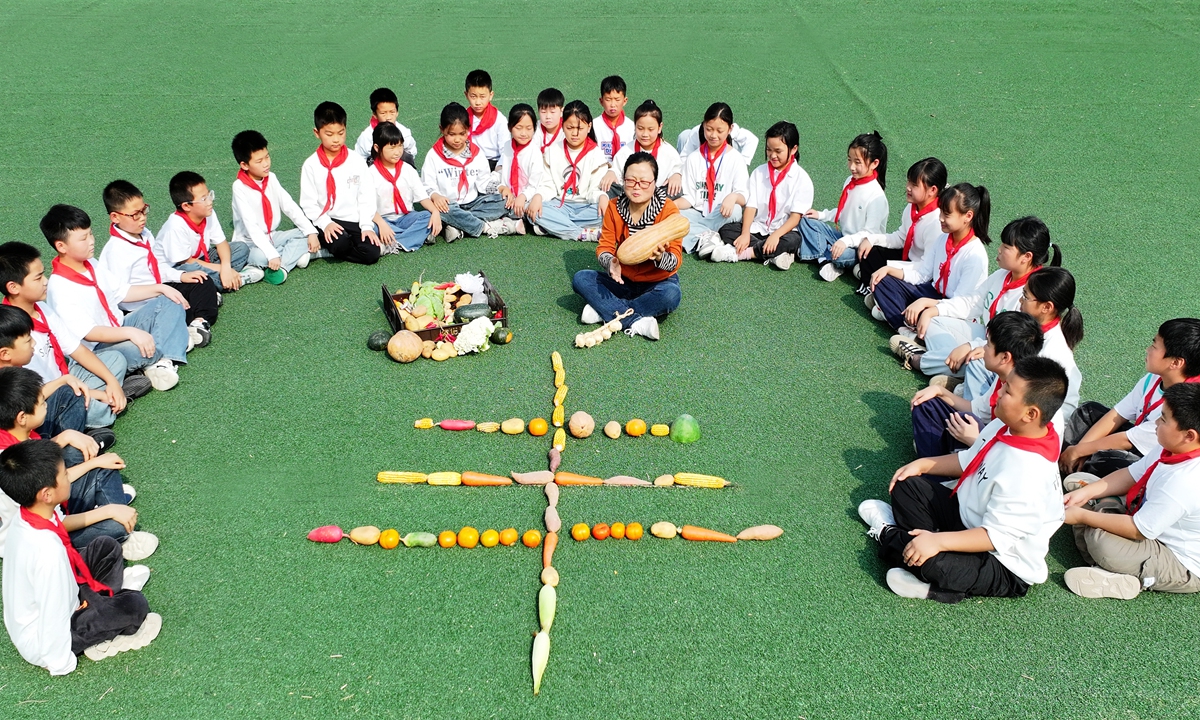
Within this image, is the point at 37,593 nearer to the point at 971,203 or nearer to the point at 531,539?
the point at 531,539

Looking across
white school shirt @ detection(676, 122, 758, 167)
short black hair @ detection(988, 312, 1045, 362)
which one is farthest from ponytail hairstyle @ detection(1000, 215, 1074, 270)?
white school shirt @ detection(676, 122, 758, 167)

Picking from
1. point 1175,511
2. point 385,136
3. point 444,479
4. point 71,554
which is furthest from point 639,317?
point 71,554

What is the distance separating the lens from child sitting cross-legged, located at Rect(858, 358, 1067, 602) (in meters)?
4.43

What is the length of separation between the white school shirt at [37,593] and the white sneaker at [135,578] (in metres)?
0.55

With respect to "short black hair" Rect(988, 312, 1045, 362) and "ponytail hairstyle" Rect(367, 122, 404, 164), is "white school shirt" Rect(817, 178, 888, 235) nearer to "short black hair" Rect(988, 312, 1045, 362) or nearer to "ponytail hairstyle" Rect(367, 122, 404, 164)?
"short black hair" Rect(988, 312, 1045, 362)

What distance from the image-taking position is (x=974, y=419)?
5.52 meters

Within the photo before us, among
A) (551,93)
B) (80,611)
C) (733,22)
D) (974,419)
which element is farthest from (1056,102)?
(80,611)

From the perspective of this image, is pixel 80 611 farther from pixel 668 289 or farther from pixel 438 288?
pixel 668 289

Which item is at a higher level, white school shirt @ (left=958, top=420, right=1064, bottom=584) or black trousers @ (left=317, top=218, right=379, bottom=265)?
black trousers @ (left=317, top=218, right=379, bottom=265)

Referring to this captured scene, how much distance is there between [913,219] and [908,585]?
429cm

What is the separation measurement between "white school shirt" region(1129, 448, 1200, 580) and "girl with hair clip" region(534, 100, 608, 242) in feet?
19.8

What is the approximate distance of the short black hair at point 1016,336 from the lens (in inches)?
203

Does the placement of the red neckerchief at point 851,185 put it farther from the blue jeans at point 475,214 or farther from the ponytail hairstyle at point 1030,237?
the blue jeans at point 475,214

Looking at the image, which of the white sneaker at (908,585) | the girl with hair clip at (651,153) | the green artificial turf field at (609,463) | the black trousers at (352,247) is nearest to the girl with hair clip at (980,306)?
the green artificial turf field at (609,463)
